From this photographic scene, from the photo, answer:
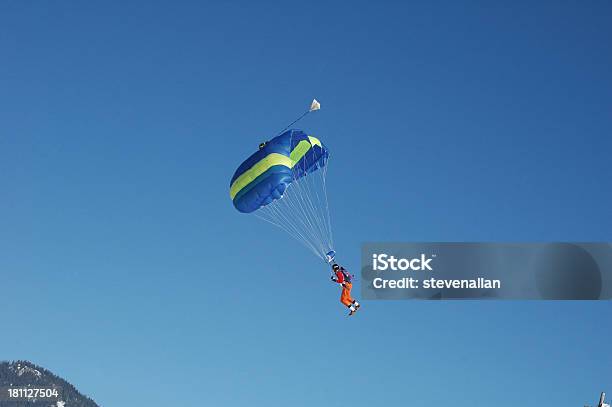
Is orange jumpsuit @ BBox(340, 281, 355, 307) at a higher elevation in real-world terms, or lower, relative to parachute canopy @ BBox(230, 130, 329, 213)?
lower

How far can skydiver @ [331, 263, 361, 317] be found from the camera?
43.6 meters

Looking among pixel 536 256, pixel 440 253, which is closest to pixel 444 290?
pixel 440 253

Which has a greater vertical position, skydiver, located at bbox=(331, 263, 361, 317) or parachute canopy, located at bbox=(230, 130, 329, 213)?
parachute canopy, located at bbox=(230, 130, 329, 213)

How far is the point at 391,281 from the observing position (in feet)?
149

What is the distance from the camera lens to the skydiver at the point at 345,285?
4362cm

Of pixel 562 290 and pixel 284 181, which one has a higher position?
pixel 284 181

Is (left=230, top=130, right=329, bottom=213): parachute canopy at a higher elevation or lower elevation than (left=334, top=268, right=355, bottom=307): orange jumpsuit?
higher

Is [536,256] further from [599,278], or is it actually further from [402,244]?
[402,244]

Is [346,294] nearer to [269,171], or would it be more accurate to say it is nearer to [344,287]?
[344,287]


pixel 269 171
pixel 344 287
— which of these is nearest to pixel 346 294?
pixel 344 287

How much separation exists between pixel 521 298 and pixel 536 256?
2.19 metres

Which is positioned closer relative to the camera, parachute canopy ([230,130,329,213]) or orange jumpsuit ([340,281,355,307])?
orange jumpsuit ([340,281,355,307])

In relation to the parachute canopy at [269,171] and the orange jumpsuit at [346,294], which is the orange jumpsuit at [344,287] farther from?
the parachute canopy at [269,171]

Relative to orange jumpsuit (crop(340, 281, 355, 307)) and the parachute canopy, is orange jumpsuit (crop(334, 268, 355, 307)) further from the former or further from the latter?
the parachute canopy
